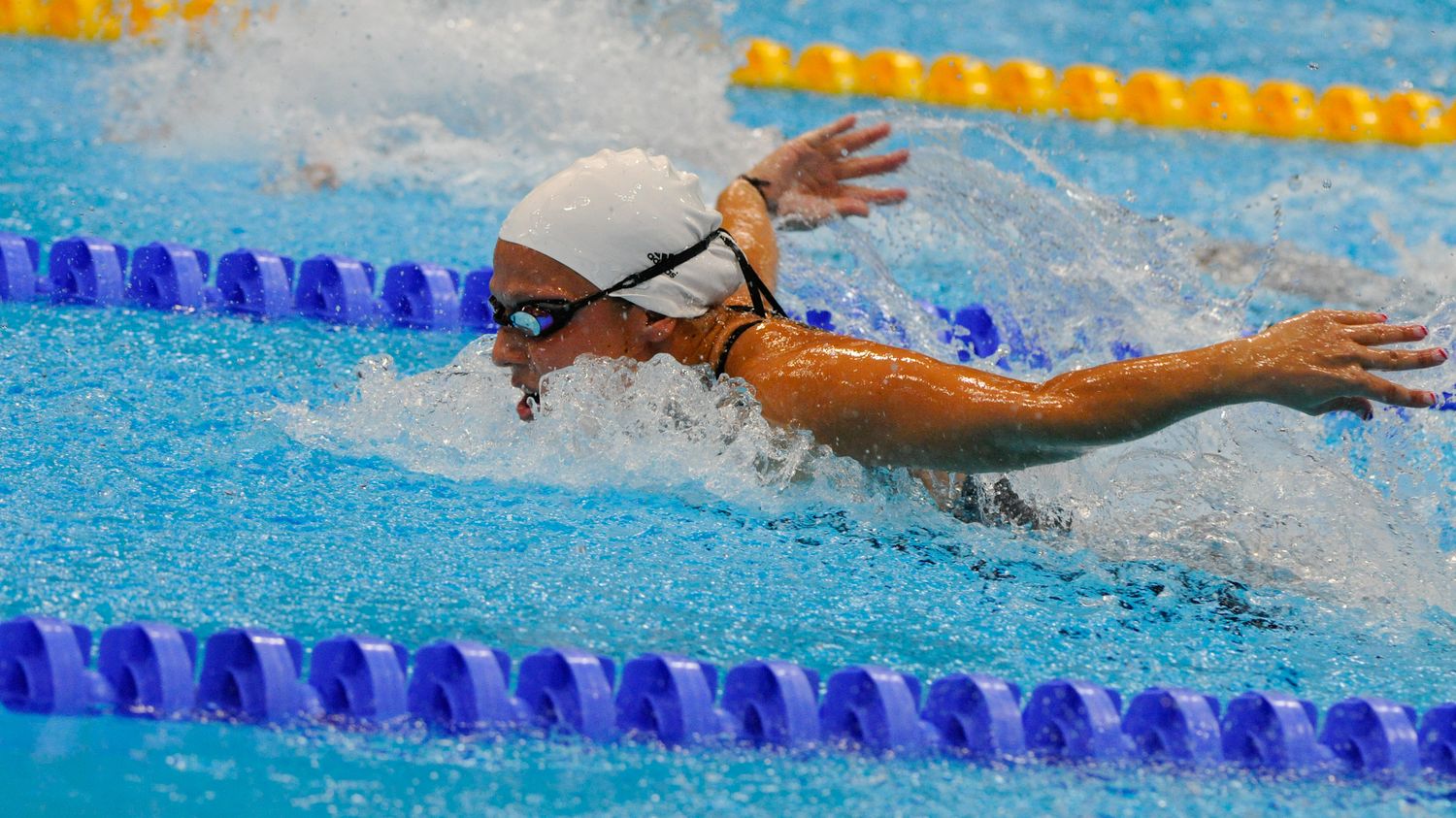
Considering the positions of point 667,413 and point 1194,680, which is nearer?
point 1194,680

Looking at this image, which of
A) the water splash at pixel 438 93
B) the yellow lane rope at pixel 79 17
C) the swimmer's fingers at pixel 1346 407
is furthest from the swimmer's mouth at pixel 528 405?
the yellow lane rope at pixel 79 17

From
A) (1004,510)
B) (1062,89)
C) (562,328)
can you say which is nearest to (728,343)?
(562,328)

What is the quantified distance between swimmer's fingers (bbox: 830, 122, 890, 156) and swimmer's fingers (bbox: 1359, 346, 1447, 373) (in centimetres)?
151

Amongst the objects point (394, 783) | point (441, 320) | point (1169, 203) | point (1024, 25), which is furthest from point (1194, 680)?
point (1024, 25)

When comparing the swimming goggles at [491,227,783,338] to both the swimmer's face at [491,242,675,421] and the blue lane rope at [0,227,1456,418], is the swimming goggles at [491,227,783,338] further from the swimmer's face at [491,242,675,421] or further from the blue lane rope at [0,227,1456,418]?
the blue lane rope at [0,227,1456,418]

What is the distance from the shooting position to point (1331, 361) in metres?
1.90

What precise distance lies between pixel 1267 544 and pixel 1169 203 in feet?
9.63

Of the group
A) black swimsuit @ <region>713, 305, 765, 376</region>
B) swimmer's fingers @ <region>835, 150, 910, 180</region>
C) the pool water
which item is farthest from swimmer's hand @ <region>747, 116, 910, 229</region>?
black swimsuit @ <region>713, 305, 765, 376</region>

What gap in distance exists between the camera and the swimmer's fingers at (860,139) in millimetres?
3252

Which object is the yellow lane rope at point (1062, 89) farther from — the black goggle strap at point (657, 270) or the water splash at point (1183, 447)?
the black goggle strap at point (657, 270)

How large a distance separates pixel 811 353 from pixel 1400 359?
0.82 m

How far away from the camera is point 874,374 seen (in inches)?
86.5

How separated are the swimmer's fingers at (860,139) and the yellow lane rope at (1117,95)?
3.10 meters

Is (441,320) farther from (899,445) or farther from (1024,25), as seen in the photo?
(1024,25)
